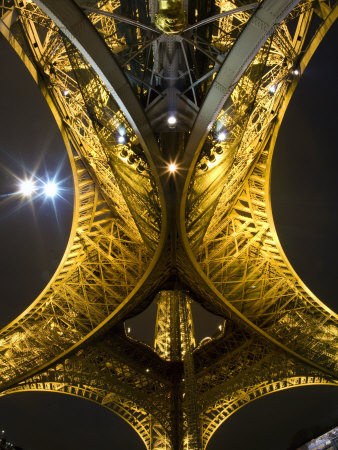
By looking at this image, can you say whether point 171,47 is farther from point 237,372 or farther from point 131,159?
point 237,372

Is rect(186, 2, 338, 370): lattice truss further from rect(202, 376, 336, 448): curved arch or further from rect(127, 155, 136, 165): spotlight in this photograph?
rect(202, 376, 336, 448): curved arch

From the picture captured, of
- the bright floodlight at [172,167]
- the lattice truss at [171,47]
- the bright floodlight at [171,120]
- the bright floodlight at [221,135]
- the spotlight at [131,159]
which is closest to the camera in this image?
the lattice truss at [171,47]

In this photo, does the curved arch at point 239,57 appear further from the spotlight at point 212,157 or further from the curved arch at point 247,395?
the curved arch at point 247,395

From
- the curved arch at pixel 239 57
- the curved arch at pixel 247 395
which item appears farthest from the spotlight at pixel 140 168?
the curved arch at pixel 247 395

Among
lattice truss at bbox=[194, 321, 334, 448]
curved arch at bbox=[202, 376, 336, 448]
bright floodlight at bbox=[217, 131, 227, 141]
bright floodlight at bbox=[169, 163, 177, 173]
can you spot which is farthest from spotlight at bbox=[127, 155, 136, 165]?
curved arch at bbox=[202, 376, 336, 448]

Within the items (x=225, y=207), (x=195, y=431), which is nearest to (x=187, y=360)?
(x=195, y=431)
